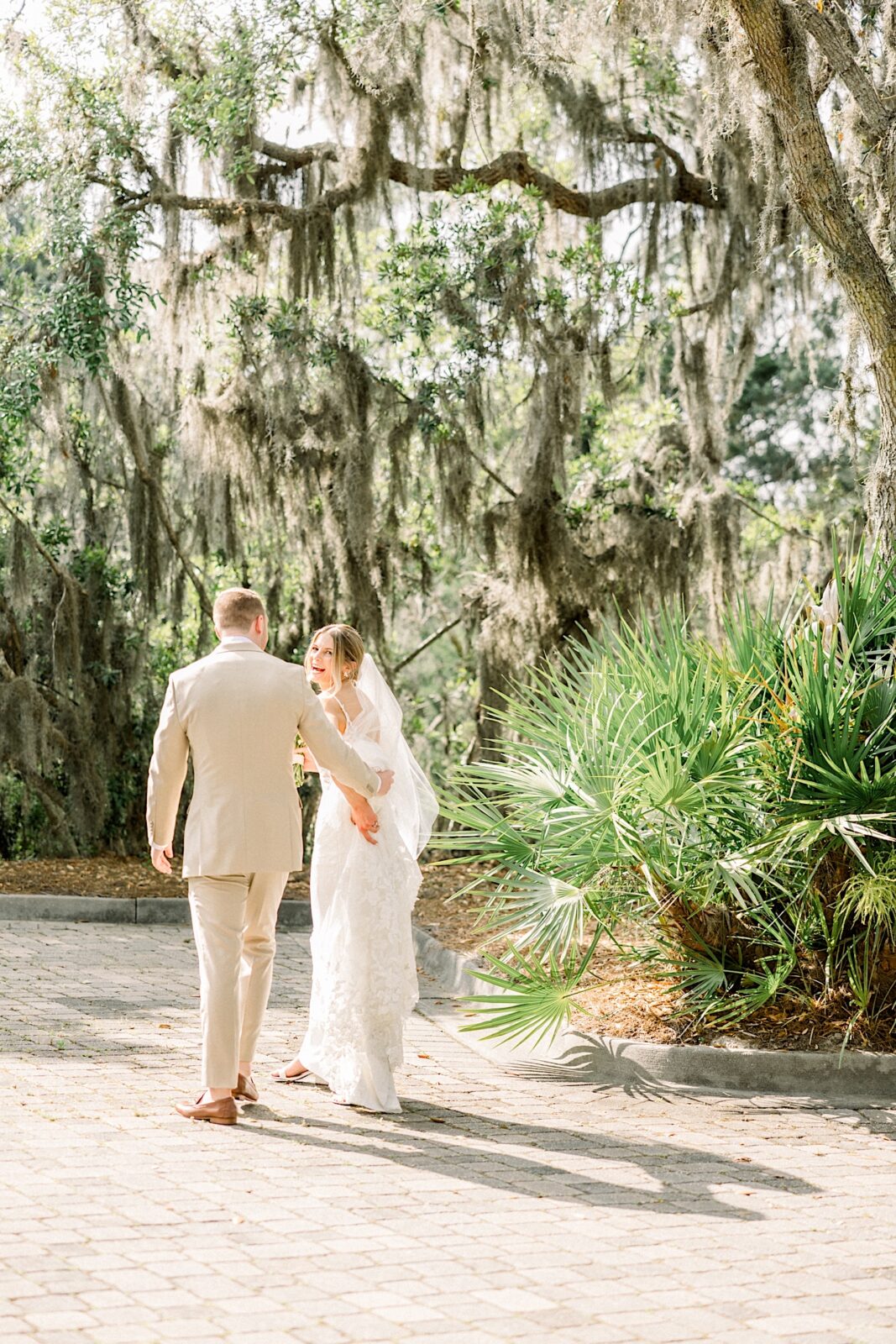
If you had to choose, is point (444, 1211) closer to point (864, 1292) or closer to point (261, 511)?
Result: point (864, 1292)

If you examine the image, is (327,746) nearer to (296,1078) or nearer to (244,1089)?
(244,1089)

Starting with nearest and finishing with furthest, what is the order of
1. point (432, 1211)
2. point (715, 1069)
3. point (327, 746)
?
point (432, 1211) → point (327, 746) → point (715, 1069)

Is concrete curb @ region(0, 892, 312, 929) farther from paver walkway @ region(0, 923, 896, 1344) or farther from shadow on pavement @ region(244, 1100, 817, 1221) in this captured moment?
shadow on pavement @ region(244, 1100, 817, 1221)

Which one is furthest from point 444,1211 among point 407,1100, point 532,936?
point 532,936

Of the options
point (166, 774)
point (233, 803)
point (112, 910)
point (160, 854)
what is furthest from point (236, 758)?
point (112, 910)

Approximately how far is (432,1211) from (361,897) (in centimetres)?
187

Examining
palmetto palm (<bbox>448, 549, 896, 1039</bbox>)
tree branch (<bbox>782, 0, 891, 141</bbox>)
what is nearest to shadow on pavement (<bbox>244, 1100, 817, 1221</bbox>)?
palmetto palm (<bbox>448, 549, 896, 1039</bbox>)

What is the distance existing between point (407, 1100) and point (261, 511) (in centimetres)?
913

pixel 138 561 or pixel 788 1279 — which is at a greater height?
pixel 138 561

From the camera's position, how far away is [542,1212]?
488 centimetres

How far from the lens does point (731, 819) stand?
740 centimetres

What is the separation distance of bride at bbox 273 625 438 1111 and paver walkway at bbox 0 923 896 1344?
0.21 m

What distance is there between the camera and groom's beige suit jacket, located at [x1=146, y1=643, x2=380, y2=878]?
604cm

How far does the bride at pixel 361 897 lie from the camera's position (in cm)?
641
